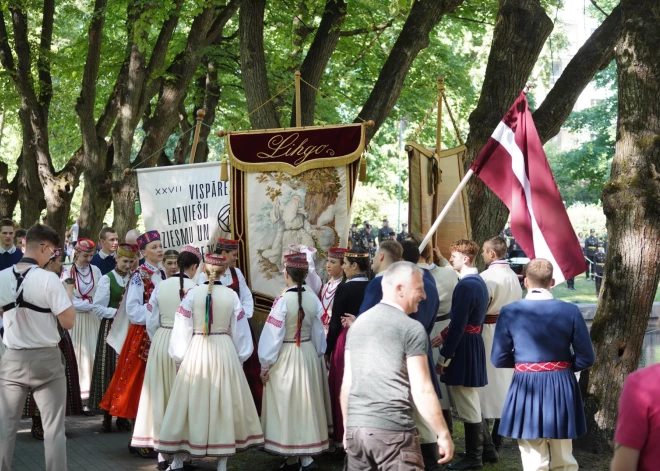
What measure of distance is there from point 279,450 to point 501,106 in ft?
16.7

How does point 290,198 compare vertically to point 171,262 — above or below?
above

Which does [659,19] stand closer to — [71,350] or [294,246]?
[294,246]

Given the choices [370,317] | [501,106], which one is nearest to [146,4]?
[501,106]

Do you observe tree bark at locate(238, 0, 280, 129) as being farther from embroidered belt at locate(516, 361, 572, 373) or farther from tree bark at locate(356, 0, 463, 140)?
embroidered belt at locate(516, 361, 572, 373)

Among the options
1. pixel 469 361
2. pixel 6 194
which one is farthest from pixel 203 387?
pixel 6 194

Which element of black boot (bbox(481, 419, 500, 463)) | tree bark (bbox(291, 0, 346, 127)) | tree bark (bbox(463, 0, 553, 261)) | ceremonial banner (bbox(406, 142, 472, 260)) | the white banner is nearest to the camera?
black boot (bbox(481, 419, 500, 463))

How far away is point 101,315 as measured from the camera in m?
9.57

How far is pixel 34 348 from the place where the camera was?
6.57 meters

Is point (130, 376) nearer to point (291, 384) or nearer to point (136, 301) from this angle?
point (136, 301)

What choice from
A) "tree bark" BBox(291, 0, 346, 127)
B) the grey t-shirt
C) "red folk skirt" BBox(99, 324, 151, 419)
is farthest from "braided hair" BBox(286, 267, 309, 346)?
"tree bark" BBox(291, 0, 346, 127)

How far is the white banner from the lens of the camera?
399 inches

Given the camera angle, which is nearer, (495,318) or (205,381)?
(205,381)

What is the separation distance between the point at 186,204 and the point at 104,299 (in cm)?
140

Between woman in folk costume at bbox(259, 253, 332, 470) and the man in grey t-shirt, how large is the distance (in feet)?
9.29
